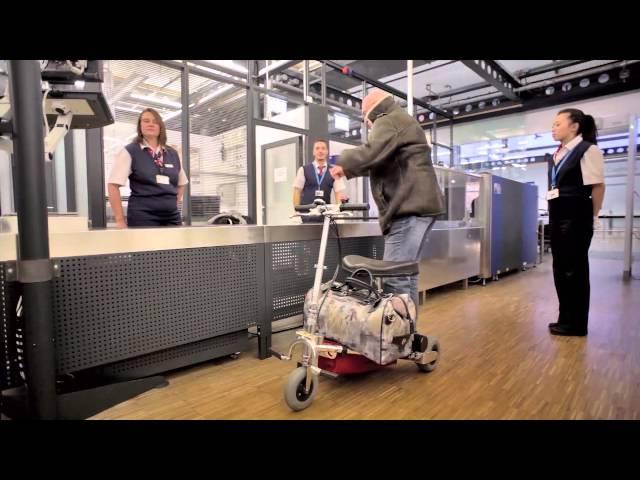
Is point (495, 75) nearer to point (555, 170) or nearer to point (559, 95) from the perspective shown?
point (559, 95)

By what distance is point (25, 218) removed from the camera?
4.09ft

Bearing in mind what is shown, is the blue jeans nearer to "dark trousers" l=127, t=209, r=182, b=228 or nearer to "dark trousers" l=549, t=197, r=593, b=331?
"dark trousers" l=549, t=197, r=593, b=331

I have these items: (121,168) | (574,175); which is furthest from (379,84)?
(121,168)

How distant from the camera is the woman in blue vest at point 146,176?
2213mm

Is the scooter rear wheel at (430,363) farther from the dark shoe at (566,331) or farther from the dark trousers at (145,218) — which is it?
the dark trousers at (145,218)

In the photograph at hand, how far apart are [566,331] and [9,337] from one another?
3.35 metres

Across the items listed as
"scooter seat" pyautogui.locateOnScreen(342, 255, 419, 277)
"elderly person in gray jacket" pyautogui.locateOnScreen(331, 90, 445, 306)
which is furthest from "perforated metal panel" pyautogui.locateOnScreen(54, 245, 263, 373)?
"elderly person in gray jacket" pyautogui.locateOnScreen(331, 90, 445, 306)

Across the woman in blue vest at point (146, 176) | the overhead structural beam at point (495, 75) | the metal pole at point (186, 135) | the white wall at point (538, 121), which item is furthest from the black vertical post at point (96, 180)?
the white wall at point (538, 121)

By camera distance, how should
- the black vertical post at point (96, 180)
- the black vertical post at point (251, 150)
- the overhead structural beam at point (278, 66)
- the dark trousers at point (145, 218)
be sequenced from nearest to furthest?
the dark trousers at point (145, 218)
the black vertical post at point (96, 180)
the black vertical post at point (251, 150)
the overhead structural beam at point (278, 66)

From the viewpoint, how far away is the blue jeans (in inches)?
78.1

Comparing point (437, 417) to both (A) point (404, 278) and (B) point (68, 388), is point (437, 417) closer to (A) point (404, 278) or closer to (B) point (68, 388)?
(A) point (404, 278)

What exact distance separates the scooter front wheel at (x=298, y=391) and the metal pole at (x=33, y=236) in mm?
888

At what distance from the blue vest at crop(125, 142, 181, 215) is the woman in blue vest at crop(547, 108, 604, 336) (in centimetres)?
271
